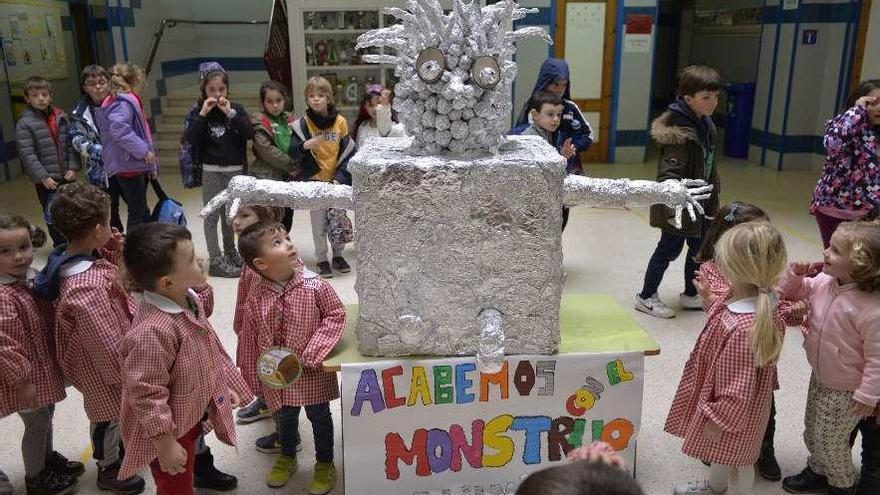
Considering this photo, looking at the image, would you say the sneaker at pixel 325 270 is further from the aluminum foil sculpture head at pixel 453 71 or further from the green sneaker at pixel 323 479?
the aluminum foil sculpture head at pixel 453 71

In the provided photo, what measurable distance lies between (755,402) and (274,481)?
1603 millimetres

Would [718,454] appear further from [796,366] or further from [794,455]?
[796,366]

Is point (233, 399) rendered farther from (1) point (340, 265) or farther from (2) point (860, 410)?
(1) point (340, 265)

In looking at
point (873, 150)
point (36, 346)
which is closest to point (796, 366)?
point (873, 150)

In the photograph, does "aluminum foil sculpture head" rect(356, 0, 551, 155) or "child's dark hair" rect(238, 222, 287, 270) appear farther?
"child's dark hair" rect(238, 222, 287, 270)

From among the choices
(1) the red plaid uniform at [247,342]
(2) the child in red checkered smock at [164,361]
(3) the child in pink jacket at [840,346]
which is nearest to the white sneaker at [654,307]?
(3) the child in pink jacket at [840,346]

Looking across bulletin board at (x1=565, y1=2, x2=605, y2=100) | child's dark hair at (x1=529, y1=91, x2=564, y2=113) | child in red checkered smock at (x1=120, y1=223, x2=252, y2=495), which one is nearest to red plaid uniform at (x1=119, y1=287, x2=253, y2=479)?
child in red checkered smock at (x1=120, y1=223, x2=252, y2=495)

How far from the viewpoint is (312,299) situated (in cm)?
224

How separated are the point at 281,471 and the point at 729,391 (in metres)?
1.52

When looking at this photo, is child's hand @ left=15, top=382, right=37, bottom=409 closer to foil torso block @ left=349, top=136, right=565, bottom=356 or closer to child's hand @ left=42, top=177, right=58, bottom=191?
foil torso block @ left=349, top=136, right=565, bottom=356

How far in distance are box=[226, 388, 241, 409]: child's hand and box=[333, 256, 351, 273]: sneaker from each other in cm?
246

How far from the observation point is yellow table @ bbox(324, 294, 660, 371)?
2.24 metres

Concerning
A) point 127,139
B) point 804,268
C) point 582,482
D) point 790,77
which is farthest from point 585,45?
point 582,482

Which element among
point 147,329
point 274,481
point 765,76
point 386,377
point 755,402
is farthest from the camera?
point 765,76
